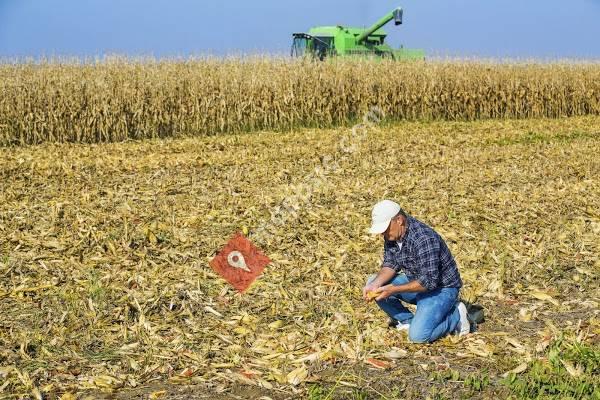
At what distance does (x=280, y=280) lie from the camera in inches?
274

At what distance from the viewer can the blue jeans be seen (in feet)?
18.4

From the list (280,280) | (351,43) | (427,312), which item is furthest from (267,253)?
(351,43)

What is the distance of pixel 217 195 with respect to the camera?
10102 mm

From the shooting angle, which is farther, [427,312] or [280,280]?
[280,280]

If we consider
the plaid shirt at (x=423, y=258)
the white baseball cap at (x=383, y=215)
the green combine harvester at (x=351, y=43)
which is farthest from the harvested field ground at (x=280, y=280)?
the green combine harvester at (x=351, y=43)

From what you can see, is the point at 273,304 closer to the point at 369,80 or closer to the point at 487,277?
the point at 487,277

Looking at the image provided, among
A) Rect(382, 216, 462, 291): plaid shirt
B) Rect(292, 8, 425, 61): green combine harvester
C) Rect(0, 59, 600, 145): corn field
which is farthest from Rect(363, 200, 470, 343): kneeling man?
Rect(292, 8, 425, 61): green combine harvester

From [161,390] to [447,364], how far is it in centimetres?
188

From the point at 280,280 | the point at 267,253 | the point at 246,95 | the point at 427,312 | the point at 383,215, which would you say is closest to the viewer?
the point at 383,215

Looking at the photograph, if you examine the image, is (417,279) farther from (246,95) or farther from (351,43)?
(351,43)

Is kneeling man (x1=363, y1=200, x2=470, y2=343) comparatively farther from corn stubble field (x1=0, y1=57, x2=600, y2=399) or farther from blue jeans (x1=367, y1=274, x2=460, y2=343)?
corn stubble field (x1=0, y1=57, x2=600, y2=399)

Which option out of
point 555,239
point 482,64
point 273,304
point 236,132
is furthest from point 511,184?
point 482,64

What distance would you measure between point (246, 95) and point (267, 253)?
39.3 feet

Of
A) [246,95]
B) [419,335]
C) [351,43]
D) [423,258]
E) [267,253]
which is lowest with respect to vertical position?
[419,335]
